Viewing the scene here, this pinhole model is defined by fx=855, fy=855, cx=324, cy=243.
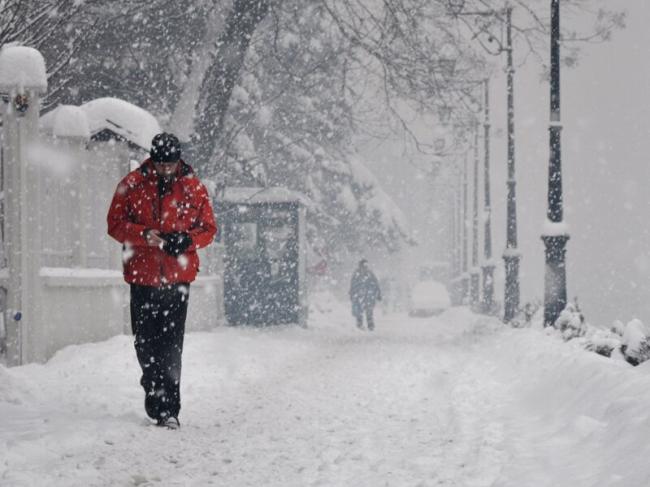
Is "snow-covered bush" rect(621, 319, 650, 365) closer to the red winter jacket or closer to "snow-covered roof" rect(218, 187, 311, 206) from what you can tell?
the red winter jacket

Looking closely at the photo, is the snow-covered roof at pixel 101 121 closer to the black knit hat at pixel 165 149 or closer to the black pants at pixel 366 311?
the black knit hat at pixel 165 149

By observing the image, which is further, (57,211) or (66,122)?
(66,122)

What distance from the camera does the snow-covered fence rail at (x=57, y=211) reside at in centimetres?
891

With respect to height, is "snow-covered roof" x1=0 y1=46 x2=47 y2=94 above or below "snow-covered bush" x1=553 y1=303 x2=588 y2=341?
above

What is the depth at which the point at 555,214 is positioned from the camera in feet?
42.4

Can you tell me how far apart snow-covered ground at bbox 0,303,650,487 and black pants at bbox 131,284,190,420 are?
0.65 feet

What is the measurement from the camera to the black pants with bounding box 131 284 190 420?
614 cm

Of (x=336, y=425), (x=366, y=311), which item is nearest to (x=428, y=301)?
(x=366, y=311)

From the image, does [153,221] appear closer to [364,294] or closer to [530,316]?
[530,316]

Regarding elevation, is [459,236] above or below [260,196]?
below

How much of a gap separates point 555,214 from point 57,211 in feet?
23.8

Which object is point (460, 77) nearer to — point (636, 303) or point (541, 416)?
point (541, 416)

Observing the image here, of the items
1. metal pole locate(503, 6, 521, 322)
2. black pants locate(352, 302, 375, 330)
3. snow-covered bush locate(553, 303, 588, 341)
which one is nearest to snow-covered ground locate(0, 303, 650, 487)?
snow-covered bush locate(553, 303, 588, 341)

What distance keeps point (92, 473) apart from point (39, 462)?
35cm
